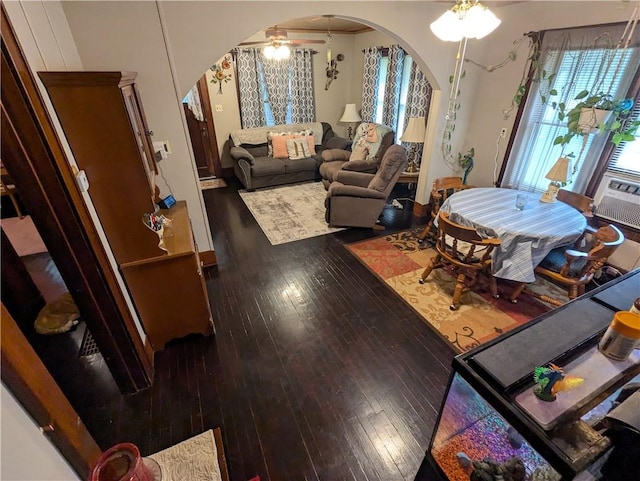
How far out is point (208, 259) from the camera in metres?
3.25

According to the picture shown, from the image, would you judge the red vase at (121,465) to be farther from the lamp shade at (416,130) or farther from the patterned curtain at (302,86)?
the patterned curtain at (302,86)

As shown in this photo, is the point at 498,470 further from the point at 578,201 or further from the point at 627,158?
the point at 627,158

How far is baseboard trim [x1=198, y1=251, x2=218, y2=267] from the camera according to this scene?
3.20 meters

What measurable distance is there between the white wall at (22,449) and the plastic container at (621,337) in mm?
1645

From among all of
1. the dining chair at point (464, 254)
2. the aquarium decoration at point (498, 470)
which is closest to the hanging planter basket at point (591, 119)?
the dining chair at point (464, 254)

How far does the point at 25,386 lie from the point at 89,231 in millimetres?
956

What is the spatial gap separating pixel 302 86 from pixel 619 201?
5.22 metres

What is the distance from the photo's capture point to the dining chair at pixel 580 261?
2199mm

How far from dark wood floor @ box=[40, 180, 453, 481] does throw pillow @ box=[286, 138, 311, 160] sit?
3.23 metres

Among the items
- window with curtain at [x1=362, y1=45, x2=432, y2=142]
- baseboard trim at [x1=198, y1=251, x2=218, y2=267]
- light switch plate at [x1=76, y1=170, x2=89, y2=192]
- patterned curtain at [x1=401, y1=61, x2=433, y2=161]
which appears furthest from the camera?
window with curtain at [x1=362, y1=45, x2=432, y2=142]

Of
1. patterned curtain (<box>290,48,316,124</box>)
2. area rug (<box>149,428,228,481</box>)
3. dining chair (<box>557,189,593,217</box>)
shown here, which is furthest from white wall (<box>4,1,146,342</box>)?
patterned curtain (<box>290,48,316,124</box>)

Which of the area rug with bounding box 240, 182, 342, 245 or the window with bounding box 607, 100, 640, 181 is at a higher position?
the window with bounding box 607, 100, 640, 181

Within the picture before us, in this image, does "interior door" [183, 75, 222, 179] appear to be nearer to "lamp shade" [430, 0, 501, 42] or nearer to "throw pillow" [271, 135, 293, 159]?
"throw pillow" [271, 135, 293, 159]

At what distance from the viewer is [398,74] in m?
5.00
